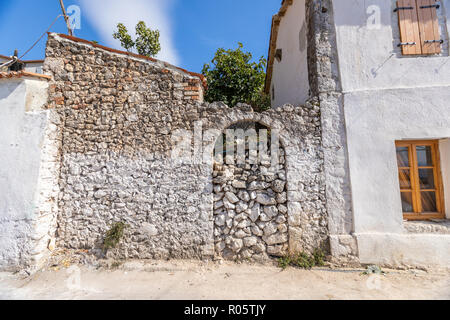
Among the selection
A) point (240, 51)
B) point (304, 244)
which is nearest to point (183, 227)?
point (304, 244)

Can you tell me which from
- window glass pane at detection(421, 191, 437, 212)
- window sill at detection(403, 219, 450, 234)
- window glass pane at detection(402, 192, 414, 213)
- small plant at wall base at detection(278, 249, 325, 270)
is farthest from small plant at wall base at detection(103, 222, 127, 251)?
window glass pane at detection(421, 191, 437, 212)

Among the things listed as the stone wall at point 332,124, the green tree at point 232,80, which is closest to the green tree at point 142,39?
the green tree at point 232,80

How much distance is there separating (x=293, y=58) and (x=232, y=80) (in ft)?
9.06

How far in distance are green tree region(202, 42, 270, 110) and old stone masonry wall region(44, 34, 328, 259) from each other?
3888mm

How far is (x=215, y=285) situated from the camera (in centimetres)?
322

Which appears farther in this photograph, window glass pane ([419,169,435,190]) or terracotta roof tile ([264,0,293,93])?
terracotta roof tile ([264,0,293,93])

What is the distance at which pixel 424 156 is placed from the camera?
395cm

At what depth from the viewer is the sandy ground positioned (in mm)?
3000

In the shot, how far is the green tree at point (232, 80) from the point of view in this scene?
7828 millimetres

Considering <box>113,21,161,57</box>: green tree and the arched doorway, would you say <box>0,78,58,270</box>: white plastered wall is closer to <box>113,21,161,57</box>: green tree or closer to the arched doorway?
the arched doorway

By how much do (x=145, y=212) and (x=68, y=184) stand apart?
1.58m

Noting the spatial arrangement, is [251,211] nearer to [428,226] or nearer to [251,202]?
[251,202]

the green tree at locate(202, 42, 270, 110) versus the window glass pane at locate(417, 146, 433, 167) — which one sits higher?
the green tree at locate(202, 42, 270, 110)

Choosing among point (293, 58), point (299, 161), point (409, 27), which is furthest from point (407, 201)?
point (293, 58)
